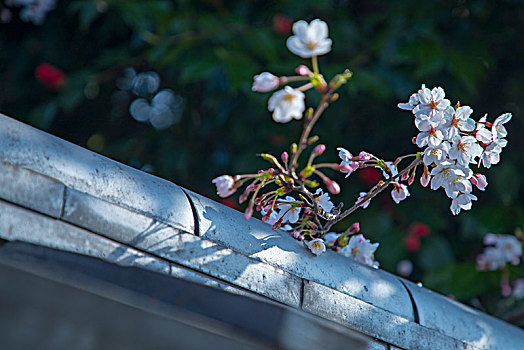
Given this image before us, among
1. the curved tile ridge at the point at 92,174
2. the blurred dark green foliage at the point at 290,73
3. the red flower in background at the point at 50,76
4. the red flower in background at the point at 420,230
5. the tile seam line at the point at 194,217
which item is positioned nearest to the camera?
the curved tile ridge at the point at 92,174

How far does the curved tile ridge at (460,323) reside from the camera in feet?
3.16

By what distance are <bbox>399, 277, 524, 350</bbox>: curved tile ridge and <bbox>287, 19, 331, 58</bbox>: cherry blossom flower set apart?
36 centimetres

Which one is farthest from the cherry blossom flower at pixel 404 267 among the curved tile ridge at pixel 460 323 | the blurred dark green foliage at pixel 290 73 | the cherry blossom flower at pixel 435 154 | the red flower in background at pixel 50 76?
the red flower in background at pixel 50 76

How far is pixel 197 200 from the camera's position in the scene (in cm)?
84

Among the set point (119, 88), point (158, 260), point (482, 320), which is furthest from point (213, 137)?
point (158, 260)

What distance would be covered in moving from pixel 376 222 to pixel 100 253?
1590mm

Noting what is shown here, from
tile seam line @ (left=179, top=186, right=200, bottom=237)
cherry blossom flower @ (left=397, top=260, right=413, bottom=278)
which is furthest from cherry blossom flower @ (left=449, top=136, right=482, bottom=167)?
cherry blossom flower @ (left=397, top=260, right=413, bottom=278)

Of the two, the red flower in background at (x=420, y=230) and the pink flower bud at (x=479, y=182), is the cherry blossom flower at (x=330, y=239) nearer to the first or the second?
the pink flower bud at (x=479, y=182)

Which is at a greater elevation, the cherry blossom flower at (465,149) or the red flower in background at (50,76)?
the cherry blossom flower at (465,149)

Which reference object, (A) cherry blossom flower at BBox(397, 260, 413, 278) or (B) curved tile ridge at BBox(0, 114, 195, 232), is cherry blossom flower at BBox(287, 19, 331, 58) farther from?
(A) cherry blossom flower at BBox(397, 260, 413, 278)

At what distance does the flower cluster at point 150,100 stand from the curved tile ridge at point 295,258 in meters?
1.91

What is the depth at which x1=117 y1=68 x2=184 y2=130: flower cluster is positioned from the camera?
2.78 metres

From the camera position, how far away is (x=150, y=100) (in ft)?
9.25

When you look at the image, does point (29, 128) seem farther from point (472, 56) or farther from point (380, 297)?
point (472, 56)
